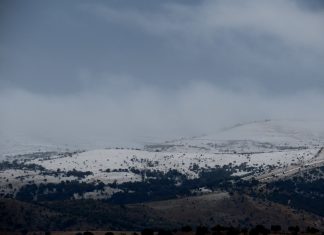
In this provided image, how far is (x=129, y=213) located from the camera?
195 metres

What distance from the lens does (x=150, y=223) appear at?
617 ft

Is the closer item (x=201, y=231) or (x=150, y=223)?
(x=201, y=231)

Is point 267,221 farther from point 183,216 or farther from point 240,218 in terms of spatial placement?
point 183,216

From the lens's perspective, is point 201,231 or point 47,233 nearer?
point 201,231

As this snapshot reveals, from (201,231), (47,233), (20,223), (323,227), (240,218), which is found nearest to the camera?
(201,231)

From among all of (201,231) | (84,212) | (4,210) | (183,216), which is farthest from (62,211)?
(201,231)

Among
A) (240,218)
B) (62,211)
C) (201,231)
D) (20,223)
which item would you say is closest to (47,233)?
(20,223)

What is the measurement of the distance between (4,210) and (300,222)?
7719cm

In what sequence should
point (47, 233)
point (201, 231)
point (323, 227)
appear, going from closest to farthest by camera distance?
point (201, 231) → point (47, 233) → point (323, 227)

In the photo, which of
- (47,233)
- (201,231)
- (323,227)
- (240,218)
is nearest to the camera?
(201,231)

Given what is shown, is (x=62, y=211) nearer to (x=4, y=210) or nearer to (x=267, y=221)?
(x=4, y=210)

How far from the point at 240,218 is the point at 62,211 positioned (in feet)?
159

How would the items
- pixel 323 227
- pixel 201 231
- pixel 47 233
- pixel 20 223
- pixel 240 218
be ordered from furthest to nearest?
pixel 240 218 → pixel 323 227 → pixel 20 223 → pixel 47 233 → pixel 201 231

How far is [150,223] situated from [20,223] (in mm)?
34633
